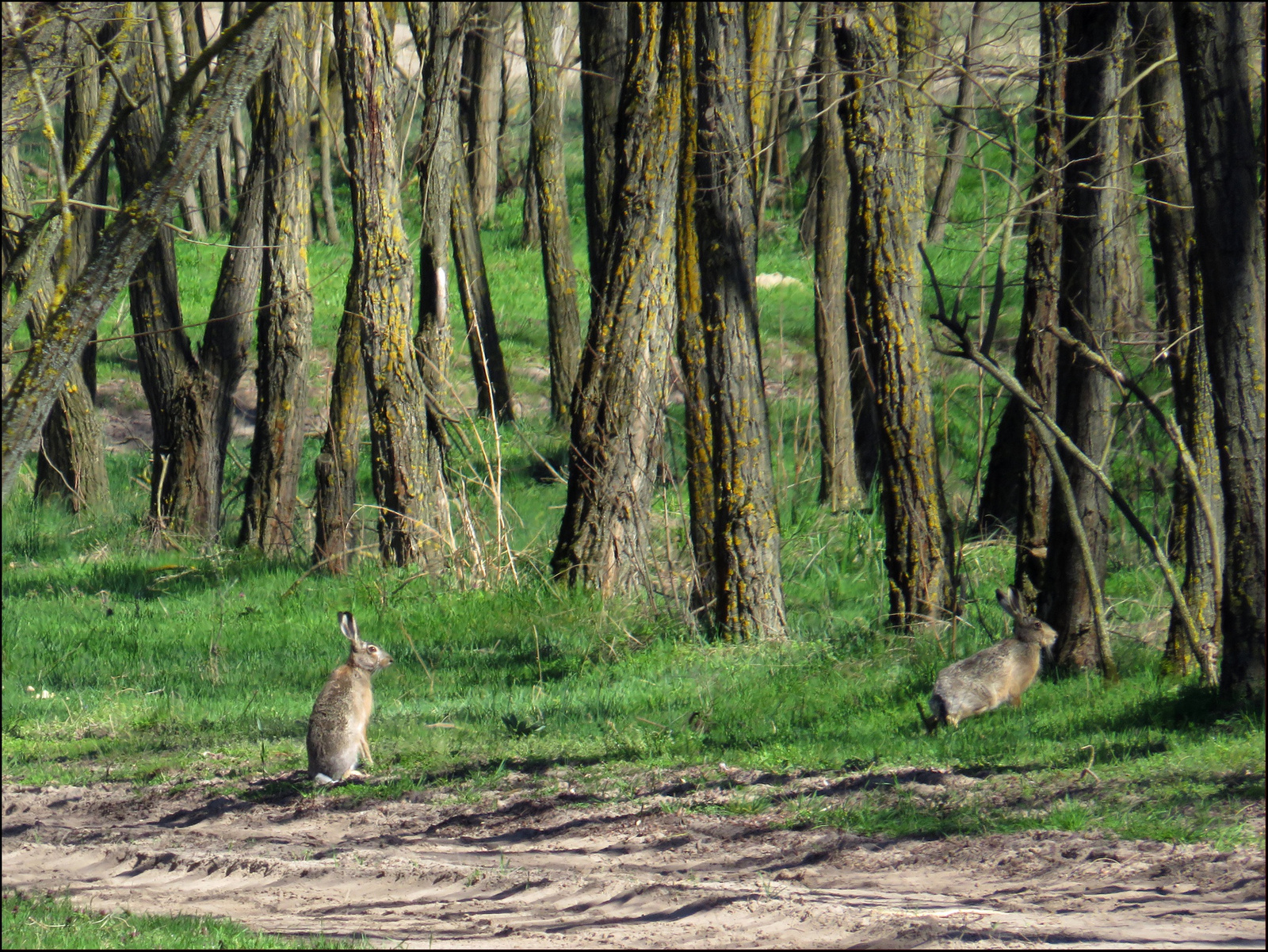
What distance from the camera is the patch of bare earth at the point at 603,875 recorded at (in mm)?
4996

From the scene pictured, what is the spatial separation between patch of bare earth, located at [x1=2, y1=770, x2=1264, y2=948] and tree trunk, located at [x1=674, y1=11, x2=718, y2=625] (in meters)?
3.98

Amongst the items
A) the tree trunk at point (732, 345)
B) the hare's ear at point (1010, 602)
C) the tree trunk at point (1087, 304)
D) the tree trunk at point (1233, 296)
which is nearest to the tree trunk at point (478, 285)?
the tree trunk at point (732, 345)

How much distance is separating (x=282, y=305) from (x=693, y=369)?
6286mm

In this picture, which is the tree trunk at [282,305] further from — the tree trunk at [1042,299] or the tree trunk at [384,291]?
the tree trunk at [1042,299]

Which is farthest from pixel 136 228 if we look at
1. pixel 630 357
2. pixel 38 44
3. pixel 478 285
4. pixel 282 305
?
pixel 478 285

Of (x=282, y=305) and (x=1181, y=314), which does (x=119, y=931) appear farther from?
(x=282, y=305)

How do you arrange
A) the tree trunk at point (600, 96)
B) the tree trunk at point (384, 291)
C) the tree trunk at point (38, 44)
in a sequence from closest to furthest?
the tree trunk at point (38, 44)
the tree trunk at point (384, 291)
the tree trunk at point (600, 96)

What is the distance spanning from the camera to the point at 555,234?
20.8m

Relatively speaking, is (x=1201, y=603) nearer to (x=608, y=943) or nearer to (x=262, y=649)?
(x=608, y=943)

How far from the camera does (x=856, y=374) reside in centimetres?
1673

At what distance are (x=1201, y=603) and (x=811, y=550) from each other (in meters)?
5.72

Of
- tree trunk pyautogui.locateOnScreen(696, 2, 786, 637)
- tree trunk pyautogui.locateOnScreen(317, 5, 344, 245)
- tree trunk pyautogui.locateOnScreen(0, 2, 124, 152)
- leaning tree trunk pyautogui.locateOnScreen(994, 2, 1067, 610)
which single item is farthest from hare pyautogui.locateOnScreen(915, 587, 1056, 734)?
tree trunk pyautogui.locateOnScreen(317, 5, 344, 245)

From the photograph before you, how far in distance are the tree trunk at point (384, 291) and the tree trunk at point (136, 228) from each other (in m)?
7.50

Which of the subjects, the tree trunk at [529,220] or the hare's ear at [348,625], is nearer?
the hare's ear at [348,625]
